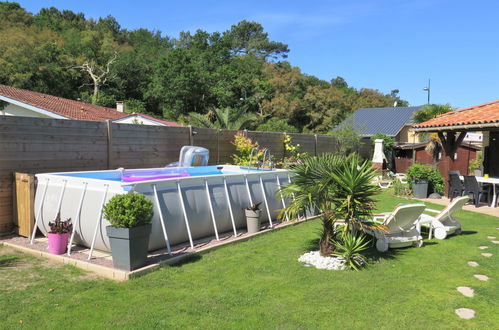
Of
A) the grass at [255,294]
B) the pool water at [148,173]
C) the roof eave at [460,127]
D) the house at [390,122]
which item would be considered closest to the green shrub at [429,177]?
the roof eave at [460,127]

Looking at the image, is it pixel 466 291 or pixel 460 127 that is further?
pixel 460 127

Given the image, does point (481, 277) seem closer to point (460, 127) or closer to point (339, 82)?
point (460, 127)

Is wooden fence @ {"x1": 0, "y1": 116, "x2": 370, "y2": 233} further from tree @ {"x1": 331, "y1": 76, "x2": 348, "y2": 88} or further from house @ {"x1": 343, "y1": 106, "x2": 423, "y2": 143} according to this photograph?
tree @ {"x1": 331, "y1": 76, "x2": 348, "y2": 88}

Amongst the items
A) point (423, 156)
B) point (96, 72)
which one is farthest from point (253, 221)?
point (96, 72)

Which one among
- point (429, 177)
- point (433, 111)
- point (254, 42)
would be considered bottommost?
point (429, 177)

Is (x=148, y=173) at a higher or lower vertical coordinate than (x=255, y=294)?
higher

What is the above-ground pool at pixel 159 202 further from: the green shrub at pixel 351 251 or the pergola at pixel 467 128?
the pergola at pixel 467 128

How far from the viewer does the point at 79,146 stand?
8.16 m

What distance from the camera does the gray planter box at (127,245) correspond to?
17.7ft

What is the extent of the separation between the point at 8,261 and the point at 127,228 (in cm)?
216

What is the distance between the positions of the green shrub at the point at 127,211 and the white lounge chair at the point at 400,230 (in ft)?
12.6

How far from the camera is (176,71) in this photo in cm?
3872

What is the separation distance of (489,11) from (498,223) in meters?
10.6

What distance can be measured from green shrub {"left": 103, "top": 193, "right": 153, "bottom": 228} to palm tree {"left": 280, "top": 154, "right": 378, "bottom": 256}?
2317mm
